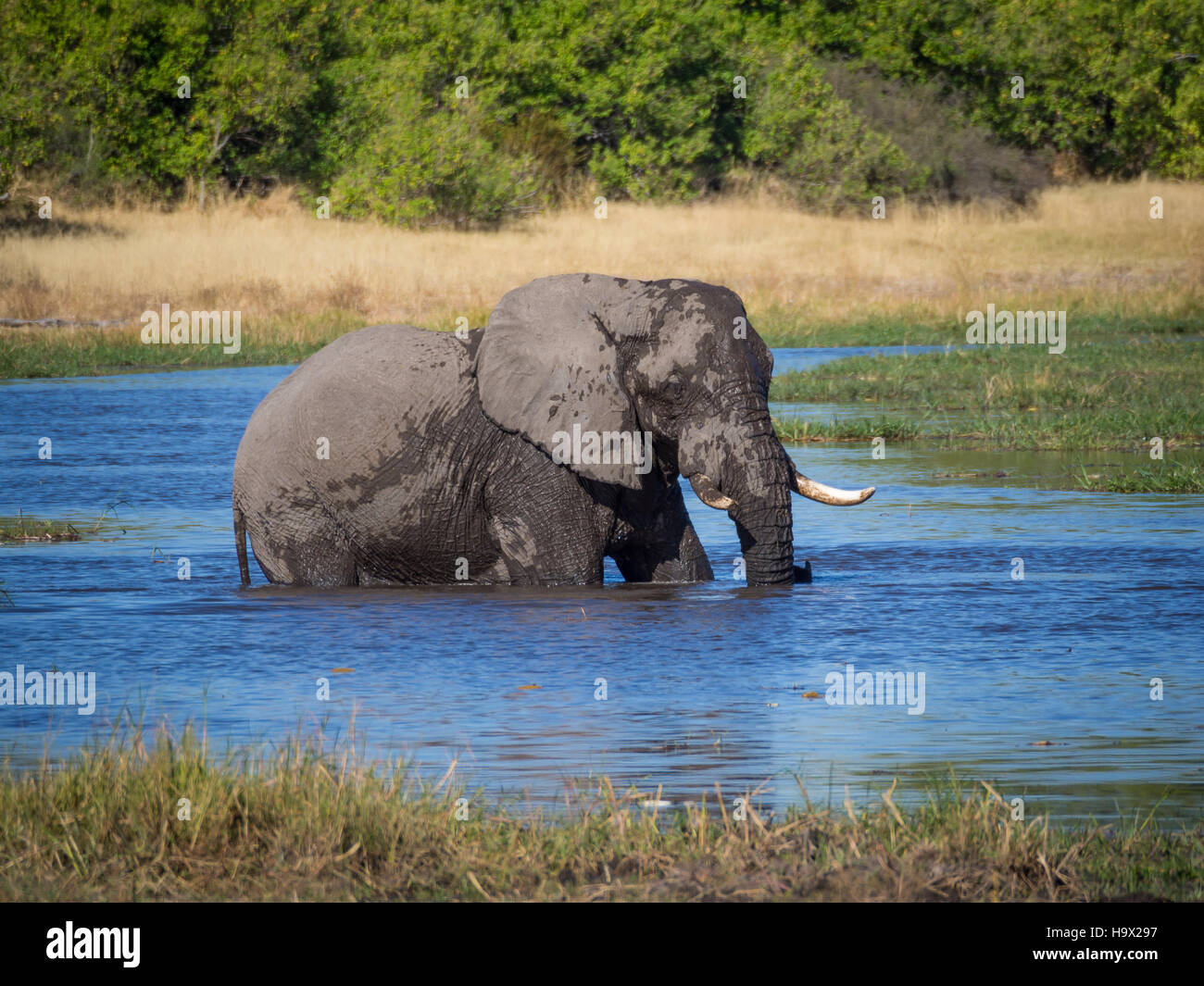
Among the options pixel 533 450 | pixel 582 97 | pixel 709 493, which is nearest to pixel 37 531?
pixel 533 450

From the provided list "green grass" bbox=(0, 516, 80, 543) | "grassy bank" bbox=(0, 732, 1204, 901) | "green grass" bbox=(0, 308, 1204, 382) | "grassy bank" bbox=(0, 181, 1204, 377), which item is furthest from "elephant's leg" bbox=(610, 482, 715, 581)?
"grassy bank" bbox=(0, 181, 1204, 377)

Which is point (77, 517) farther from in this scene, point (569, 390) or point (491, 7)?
Answer: point (491, 7)

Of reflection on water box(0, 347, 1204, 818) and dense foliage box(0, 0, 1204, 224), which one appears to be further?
dense foliage box(0, 0, 1204, 224)

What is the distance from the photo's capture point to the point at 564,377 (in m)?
9.91

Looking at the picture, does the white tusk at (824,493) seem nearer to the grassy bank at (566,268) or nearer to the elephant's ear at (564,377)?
the elephant's ear at (564,377)

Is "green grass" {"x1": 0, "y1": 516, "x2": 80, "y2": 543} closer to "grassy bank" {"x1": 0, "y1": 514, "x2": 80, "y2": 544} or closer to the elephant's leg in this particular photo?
"grassy bank" {"x1": 0, "y1": 514, "x2": 80, "y2": 544}

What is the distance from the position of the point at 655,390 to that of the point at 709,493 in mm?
605

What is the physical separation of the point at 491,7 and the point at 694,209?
10.7m

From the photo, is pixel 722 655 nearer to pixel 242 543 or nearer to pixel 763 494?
pixel 763 494

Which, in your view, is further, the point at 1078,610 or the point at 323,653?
the point at 1078,610

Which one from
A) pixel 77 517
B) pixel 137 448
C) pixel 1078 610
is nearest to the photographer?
pixel 1078 610

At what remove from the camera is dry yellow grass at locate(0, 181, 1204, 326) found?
28344 millimetres

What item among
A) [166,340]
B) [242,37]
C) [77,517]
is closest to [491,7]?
[242,37]

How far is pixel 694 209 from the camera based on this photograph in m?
38.0
